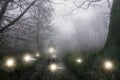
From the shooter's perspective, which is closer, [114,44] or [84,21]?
[114,44]

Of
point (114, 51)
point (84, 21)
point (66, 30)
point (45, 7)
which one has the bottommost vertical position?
point (66, 30)

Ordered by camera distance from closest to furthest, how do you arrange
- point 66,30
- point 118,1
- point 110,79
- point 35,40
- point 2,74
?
point 110,79 → point 2,74 → point 118,1 → point 35,40 → point 66,30

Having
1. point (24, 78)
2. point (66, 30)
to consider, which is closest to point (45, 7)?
point (24, 78)

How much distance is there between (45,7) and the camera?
1138cm

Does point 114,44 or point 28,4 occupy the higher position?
point 28,4

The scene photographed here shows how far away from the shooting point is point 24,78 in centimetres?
1118

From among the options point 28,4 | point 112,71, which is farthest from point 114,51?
point 28,4

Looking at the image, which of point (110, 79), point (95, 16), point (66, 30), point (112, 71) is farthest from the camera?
point (66, 30)

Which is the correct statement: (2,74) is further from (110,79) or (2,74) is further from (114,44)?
(114,44)

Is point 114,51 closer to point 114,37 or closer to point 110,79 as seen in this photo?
point 114,37

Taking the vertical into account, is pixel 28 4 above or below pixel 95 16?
above

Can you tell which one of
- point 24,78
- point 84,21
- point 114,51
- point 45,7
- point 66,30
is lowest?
point 66,30

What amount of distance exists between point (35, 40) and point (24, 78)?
103ft

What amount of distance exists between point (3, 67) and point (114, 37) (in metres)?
7.53
